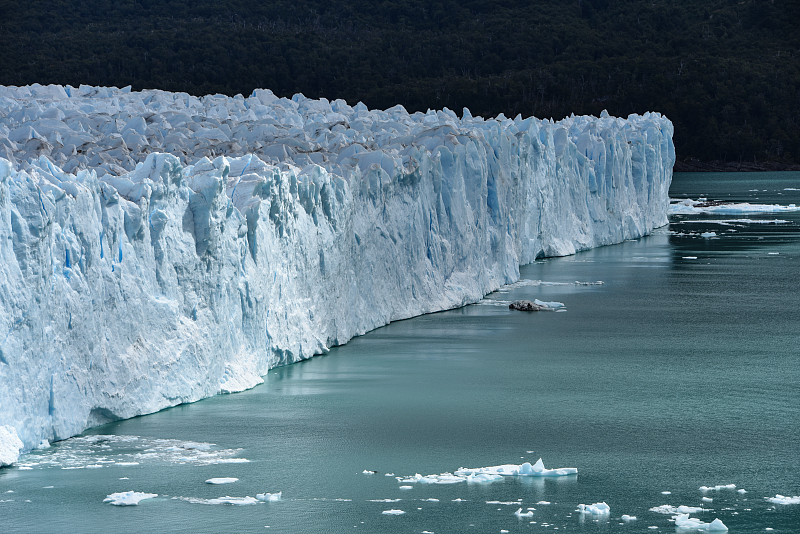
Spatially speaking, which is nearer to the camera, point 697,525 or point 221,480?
point 697,525

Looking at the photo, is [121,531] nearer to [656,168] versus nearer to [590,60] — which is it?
[656,168]

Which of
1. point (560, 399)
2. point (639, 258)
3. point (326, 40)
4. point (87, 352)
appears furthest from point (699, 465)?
point (326, 40)

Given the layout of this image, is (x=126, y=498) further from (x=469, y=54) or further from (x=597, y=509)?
(x=469, y=54)

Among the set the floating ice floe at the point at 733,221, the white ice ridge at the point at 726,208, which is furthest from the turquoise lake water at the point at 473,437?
the white ice ridge at the point at 726,208

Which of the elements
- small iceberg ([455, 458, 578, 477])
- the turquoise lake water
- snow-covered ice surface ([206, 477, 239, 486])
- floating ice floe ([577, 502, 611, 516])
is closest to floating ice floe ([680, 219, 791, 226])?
the turquoise lake water

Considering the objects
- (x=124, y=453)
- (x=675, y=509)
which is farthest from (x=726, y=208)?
(x=124, y=453)

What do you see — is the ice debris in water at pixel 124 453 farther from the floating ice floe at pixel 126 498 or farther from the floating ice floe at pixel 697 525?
the floating ice floe at pixel 697 525
